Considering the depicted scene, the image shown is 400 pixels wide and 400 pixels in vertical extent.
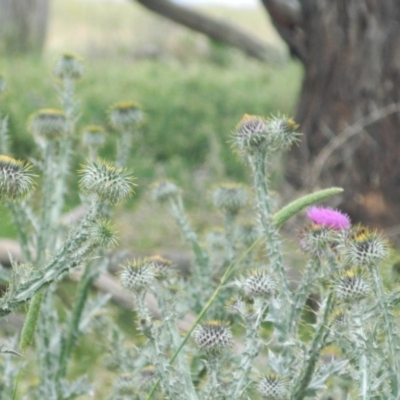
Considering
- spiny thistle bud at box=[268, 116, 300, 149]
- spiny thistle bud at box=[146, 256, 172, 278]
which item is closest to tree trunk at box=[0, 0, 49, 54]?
spiny thistle bud at box=[146, 256, 172, 278]

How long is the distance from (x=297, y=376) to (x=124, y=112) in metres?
1.18

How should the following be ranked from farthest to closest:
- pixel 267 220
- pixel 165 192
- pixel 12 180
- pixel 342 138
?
pixel 342 138 < pixel 165 192 < pixel 267 220 < pixel 12 180

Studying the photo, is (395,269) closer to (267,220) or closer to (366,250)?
(267,220)

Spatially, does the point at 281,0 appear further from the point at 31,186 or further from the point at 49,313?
the point at 31,186

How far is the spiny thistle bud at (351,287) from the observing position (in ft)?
5.30

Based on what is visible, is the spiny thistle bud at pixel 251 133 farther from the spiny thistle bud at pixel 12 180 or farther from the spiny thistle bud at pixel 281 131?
the spiny thistle bud at pixel 12 180

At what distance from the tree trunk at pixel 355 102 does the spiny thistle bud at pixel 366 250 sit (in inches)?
133

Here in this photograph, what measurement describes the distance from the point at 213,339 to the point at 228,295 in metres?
0.81

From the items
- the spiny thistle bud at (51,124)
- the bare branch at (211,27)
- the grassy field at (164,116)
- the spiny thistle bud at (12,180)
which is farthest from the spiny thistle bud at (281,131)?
the bare branch at (211,27)

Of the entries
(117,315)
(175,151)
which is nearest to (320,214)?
(117,315)

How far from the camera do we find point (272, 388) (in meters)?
1.68

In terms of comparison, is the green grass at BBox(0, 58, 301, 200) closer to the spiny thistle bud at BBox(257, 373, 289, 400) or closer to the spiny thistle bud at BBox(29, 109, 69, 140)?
the spiny thistle bud at BBox(29, 109, 69, 140)

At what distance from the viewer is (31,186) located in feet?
5.10

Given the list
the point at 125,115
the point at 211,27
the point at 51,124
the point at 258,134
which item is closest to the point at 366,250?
the point at 258,134
